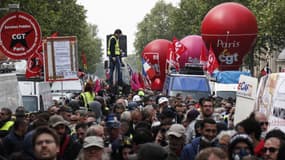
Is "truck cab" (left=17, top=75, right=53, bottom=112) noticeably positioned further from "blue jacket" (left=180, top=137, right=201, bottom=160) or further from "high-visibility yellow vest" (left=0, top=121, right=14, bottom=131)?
"blue jacket" (left=180, top=137, right=201, bottom=160)

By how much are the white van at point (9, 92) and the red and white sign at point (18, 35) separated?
5.57 ft

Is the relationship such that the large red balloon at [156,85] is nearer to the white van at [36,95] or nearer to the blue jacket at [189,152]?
the white van at [36,95]

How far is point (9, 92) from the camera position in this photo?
66.2ft

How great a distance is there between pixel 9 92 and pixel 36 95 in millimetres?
8823

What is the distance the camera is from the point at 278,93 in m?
14.6

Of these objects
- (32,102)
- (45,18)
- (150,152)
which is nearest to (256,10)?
(45,18)

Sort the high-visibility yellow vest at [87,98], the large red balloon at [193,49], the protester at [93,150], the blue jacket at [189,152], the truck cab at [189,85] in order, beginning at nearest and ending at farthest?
the protester at [93,150] < the blue jacket at [189,152] < the high-visibility yellow vest at [87,98] < the truck cab at [189,85] < the large red balloon at [193,49]

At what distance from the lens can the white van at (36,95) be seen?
A: 28453 mm

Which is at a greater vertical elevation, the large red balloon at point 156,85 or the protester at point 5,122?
the protester at point 5,122

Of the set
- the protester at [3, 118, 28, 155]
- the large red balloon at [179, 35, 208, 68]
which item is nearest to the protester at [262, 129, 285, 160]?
the protester at [3, 118, 28, 155]

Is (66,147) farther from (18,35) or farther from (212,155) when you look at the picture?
(18,35)

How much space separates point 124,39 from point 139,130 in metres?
18.4

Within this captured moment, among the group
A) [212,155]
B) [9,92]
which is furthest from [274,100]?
[9,92]

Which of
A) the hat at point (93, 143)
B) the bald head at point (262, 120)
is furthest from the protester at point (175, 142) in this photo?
the hat at point (93, 143)
